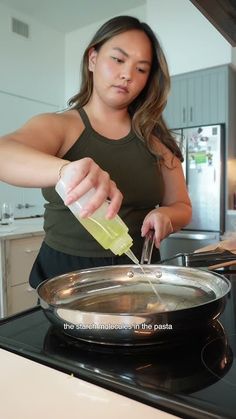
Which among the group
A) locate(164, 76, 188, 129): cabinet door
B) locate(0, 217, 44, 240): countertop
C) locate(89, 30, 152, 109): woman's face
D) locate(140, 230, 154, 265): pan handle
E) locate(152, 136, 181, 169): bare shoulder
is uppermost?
locate(164, 76, 188, 129): cabinet door

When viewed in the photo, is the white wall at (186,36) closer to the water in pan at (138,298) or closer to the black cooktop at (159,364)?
the water in pan at (138,298)

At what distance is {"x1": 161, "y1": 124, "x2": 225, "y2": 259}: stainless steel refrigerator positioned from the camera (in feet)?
9.65

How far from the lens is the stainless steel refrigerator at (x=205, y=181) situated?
2.94m

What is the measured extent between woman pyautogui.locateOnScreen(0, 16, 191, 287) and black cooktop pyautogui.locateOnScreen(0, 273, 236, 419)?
0.35m

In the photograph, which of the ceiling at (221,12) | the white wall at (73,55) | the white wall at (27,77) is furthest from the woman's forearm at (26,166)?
the white wall at (73,55)

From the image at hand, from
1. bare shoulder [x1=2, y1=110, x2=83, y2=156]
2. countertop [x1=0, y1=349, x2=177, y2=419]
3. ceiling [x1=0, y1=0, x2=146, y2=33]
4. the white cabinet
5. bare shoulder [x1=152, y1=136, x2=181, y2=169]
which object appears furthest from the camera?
ceiling [x1=0, y1=0, x2=146, y2=33]

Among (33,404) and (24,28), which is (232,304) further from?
(24,28)

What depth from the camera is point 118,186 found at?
36.3 inches

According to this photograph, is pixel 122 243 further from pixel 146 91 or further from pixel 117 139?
pixel 146 91

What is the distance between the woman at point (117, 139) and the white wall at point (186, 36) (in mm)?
2226

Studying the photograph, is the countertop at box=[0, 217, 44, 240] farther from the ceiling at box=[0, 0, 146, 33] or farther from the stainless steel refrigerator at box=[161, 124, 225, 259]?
the ceiling at box=[0, 0, 146, 33]

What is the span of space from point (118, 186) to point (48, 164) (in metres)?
0.39

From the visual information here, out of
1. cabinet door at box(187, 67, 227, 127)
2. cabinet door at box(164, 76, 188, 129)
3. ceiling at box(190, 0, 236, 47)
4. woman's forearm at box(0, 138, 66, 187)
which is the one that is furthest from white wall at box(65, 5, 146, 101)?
woman's forearm at box(0, 138, 66, 187)

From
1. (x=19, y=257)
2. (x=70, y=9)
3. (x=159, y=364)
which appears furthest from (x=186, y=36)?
(x=159, y=364)
